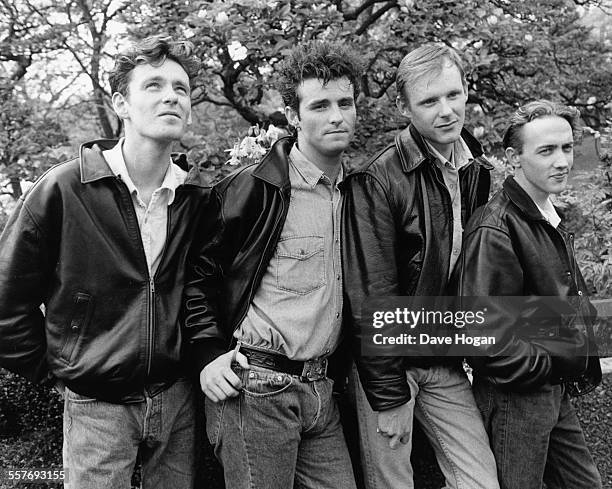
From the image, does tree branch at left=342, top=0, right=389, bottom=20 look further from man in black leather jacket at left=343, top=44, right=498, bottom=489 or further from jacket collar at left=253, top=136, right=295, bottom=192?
jacket collar at left=253, top=136, right=295, bottom=192

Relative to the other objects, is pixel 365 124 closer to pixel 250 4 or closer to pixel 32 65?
pixel 250 4

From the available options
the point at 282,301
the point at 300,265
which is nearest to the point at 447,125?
the point at 300,265

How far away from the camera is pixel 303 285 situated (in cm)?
252

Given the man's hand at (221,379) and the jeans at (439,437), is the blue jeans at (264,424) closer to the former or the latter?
the man's hand at (221,379)

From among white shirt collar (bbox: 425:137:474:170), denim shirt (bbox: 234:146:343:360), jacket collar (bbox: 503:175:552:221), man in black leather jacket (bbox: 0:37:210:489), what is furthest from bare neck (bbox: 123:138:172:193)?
jacket collar (bbox: 503:175:552:221)

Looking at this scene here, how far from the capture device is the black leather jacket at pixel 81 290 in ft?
7.52

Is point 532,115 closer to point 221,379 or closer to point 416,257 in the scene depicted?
point 416,257

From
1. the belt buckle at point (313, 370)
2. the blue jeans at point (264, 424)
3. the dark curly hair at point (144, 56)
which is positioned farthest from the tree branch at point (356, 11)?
the blue jeans at point (264, 424)

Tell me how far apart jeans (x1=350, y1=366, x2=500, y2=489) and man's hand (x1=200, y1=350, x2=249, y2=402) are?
1.79ft

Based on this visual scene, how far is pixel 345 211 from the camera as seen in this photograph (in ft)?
8.54

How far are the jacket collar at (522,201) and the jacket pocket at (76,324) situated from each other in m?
1.71

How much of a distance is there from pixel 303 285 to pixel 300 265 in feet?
0.26

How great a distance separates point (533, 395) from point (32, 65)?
7285 millimetres

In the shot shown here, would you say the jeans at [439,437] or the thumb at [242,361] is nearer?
the thumb at [242,361]
